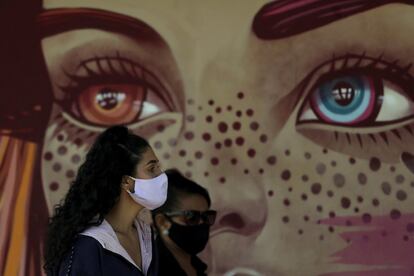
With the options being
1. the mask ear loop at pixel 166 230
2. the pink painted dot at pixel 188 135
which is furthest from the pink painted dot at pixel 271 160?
the mask ear loop at pixel 166 230

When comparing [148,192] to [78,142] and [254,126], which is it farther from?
[78,142]

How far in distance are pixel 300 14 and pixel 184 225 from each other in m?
1.46

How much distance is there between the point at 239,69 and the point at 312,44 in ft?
1.41

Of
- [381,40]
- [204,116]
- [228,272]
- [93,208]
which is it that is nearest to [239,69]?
[204,116]

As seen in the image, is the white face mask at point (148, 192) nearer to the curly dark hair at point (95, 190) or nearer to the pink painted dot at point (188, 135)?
the curly dark hair at point (95, 190)

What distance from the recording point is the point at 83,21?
13.6 feet

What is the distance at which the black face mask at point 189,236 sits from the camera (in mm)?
3256

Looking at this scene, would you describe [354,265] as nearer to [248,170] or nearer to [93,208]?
[248,170]

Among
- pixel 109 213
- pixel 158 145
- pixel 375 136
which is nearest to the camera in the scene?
pixel 109 213

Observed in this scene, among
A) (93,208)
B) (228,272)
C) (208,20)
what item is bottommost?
(228,272)

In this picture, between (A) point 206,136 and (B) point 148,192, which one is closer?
(B) point 148,192

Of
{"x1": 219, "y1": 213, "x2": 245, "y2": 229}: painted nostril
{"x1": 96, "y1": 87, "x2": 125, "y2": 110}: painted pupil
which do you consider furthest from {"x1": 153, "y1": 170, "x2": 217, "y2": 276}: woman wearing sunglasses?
{"x1": 96, "y1": 87, "x2": 125, "y2": 110}: painted pupil

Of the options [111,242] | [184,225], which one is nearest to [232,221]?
[184,225]

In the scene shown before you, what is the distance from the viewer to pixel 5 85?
13.6 feet
